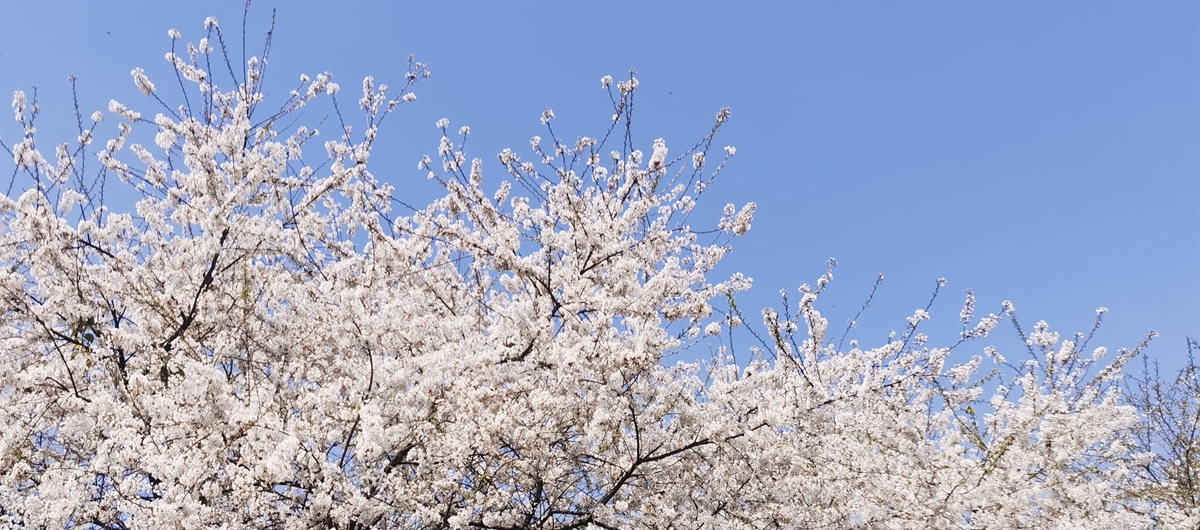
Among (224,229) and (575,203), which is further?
(575,203)

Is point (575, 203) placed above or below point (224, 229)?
above

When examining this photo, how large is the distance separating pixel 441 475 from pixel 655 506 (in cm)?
171

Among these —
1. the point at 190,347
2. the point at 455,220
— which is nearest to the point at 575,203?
the point at 455,220

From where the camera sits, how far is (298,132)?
25.1 feet

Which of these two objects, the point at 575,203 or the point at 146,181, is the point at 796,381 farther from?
the point at 146,181

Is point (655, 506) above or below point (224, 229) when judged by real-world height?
below

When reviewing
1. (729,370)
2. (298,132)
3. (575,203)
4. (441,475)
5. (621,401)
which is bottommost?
(441,475)

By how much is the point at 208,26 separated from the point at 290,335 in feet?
10.5

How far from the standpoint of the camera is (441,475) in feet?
17.1

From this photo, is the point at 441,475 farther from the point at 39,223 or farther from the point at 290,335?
the point at 39,223

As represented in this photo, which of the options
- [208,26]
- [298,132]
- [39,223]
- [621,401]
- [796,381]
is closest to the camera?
[621,401]

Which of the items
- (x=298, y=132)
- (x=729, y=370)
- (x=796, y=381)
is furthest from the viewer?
(x=729, y=370)

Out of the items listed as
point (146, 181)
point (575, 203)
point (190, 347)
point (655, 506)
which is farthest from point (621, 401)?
point (146, 181)

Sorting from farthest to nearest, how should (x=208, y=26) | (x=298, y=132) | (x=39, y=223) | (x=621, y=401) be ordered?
(x=298, y=132) → (x=208, y=26) → (x=39, y=223) → (x=621, y=401)
